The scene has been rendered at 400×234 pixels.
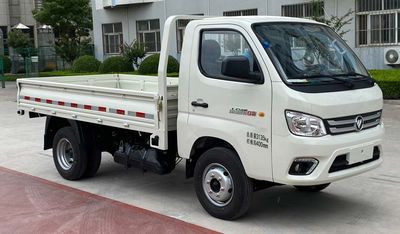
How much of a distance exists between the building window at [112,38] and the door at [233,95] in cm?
2411

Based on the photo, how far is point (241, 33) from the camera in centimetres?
550

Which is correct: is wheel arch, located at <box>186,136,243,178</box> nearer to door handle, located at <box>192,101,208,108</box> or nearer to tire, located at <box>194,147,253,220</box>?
tire, located at <box>194,147,253,220</box>

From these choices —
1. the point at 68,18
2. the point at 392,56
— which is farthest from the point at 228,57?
the point at 68,18

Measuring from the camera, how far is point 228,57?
5.30m

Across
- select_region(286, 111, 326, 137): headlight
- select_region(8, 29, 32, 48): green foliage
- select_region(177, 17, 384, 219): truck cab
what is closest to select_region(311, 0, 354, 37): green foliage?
select_region(177, 17, 384, 219): truck cab

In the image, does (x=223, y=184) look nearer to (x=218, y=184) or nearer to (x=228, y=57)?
(x=218, y=184)

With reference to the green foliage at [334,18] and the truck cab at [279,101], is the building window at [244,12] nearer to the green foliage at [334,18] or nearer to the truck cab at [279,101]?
the green foliage at [334,18]

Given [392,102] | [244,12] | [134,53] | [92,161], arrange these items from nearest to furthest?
[92,161] → [392,102] → [244,12] → [134,53]

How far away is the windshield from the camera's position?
530cm

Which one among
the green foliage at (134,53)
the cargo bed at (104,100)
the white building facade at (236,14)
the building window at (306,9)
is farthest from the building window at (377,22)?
the cargo bed at (104,100)

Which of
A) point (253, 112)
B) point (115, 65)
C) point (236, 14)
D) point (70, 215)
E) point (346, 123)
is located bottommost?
point (70, 215)

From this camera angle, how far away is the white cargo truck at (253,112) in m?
5.04

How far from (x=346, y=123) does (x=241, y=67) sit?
1136 mm

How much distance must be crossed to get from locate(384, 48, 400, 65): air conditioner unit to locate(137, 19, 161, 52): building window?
11884mm
